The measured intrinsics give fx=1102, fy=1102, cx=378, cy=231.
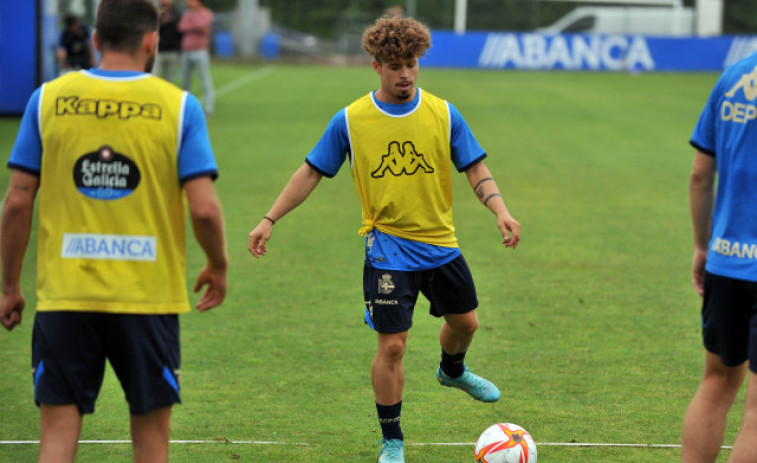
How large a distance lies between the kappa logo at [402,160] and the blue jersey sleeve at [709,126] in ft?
4.62

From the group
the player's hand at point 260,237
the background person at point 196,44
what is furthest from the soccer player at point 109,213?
the background person at point 196,44

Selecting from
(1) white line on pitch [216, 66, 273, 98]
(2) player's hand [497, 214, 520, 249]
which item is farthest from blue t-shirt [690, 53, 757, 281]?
(1) white line on pitch [216, 66, 273, 98]

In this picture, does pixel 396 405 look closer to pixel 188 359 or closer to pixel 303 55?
pixel 188 359

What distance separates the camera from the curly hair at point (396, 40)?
510 centimetres

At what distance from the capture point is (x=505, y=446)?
4.90 m

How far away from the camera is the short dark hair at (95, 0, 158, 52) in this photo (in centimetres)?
371

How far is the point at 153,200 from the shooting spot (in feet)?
12.2

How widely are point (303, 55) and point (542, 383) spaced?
142ft

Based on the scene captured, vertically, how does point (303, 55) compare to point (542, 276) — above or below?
below

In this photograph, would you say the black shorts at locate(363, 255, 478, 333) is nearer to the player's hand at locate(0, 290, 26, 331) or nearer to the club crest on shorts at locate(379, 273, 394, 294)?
the club crest on shorts at locate(379, 273, 394, 294)

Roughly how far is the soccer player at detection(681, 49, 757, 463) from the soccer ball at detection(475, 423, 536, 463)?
0.81 meters

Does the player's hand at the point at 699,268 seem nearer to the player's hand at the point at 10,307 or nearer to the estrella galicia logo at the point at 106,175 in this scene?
the estrella galicia logo at the point at 106,175

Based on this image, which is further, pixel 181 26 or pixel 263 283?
pixel 181 26

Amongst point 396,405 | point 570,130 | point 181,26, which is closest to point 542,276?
point 396,405
